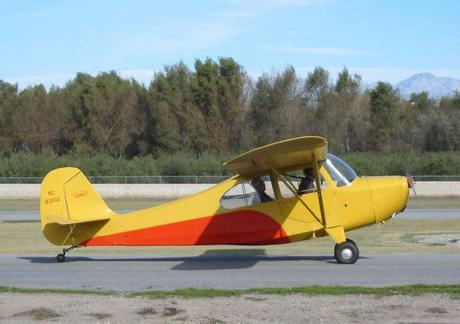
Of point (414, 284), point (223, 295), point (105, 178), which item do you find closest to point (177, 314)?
point (223, 295)

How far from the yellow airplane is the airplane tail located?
0.02m

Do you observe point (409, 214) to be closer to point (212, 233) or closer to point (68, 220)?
point (212, 233)

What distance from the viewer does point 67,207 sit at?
48.6 ft

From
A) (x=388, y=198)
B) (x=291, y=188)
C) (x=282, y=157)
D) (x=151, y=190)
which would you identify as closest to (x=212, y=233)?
(x=291, y=188)

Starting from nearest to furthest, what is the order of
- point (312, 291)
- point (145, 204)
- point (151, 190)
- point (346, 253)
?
point (312, 291) → point (346, 253) → point (145, 204) → point (151, 190)

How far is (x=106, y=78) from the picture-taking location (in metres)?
76.4

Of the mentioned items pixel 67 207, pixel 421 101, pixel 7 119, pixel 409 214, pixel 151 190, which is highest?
pixel 7 119

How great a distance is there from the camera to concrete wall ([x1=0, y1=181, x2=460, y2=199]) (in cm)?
4681

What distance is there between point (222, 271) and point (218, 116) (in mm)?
56445

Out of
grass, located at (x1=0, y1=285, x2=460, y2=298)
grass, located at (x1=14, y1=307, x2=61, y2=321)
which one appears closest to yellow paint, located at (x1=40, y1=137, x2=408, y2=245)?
grass, located at (x1=0, y1=285, x2=460, y2=298)

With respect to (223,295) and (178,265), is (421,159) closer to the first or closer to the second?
(178,265)

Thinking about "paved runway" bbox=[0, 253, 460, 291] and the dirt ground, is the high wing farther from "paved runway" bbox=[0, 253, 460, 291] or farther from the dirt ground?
the dirt ground

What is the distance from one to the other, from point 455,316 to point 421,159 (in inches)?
1806

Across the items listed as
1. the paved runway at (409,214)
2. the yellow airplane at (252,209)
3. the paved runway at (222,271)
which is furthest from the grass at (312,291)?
the paved runway at (409,214)
